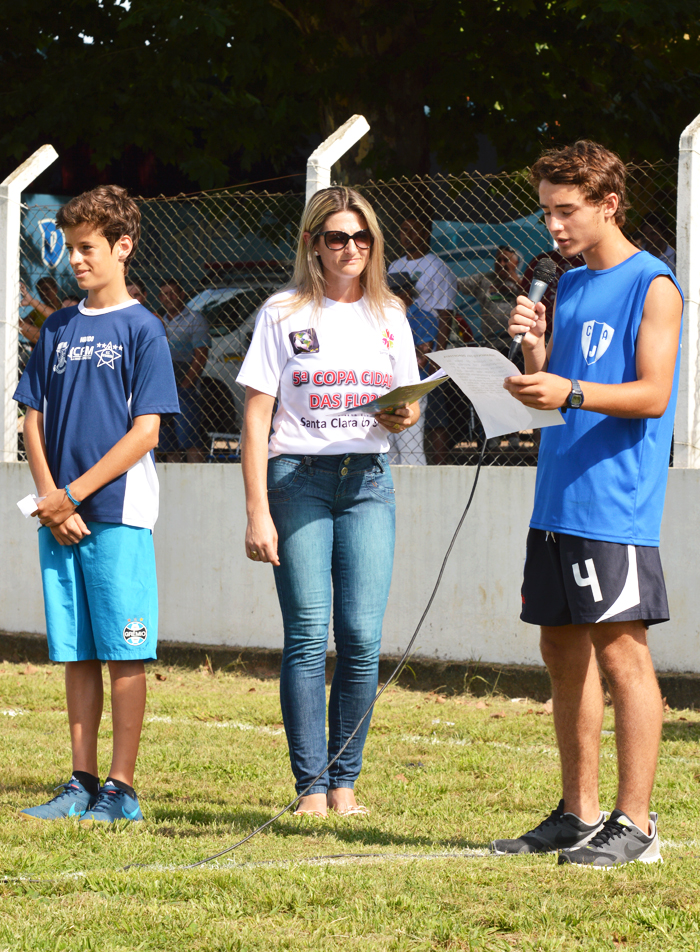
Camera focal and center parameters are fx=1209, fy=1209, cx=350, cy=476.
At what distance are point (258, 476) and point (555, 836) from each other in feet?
4.78

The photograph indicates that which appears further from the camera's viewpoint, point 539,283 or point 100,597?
point 100,597

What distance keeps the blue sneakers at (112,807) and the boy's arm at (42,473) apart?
2.71 feet

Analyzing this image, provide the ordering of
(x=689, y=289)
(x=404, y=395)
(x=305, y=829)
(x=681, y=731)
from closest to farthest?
Answer: 1. (x=404, y=395)
2. (x=305, y=829)
3. (x=681, y=731)
4. (x=689, y=289)

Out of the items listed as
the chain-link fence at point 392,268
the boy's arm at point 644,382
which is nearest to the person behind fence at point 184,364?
the chain-link fence at point 392,268

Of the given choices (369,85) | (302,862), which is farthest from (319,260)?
(369,85)

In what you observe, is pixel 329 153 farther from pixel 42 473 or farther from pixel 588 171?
pixel 588 171

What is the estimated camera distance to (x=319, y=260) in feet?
13.7

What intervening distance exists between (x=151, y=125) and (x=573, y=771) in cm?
970

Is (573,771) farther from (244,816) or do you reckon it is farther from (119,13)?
(119,13)

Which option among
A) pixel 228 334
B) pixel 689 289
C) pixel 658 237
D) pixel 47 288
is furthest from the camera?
pixel 47 288

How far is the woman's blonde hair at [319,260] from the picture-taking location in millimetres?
4094

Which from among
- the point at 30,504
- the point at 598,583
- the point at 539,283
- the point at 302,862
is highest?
the point at 539,283

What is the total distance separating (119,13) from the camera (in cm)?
1264

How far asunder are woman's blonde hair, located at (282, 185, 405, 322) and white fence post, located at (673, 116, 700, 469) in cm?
254
